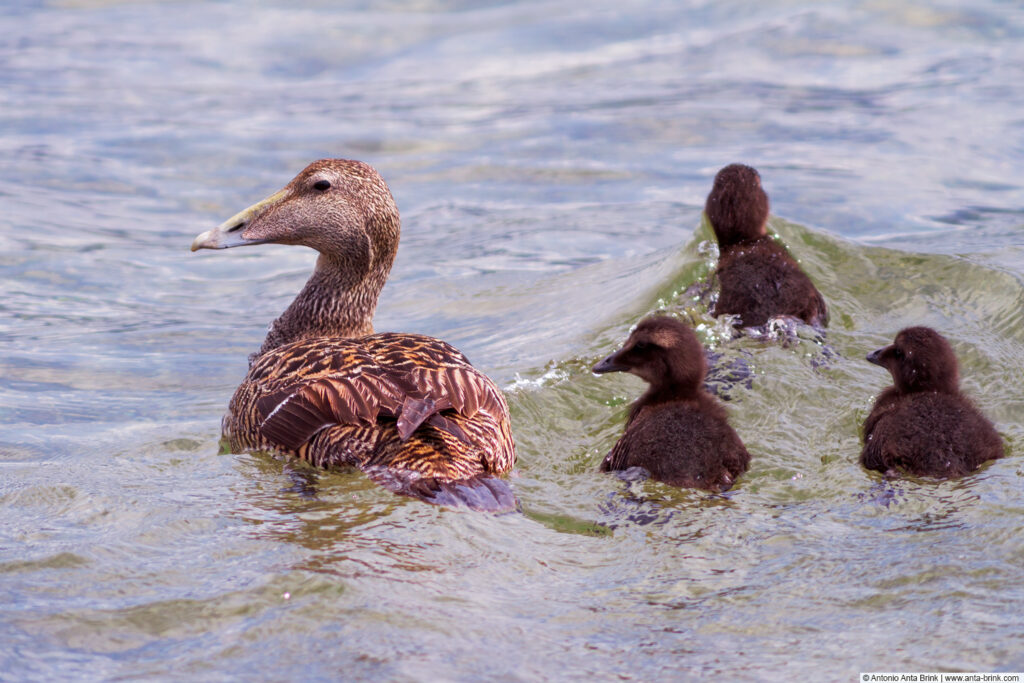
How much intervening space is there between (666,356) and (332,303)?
2128mm

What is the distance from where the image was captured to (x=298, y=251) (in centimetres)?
1287

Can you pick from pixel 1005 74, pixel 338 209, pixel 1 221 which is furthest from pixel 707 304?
pixel 1005 74

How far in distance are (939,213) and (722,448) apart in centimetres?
723

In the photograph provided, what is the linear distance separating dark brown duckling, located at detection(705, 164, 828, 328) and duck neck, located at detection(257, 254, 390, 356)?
2291mm

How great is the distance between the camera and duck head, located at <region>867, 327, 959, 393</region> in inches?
238

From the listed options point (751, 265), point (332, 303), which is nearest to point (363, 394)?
point (332, 303)

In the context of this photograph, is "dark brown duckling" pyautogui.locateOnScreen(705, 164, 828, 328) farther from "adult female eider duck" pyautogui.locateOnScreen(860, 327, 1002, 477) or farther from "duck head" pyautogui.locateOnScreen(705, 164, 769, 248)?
"adult female eider duck" pyautogui.locateOnScreen(860, 327, 1002, 477)

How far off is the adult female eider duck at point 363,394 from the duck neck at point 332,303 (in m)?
0.07

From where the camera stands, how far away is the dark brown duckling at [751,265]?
25.4ft

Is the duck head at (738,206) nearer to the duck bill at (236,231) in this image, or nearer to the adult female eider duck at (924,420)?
the adult female eider duck at (924,420)

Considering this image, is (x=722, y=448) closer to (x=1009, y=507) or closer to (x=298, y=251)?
(x=1009, y=507)

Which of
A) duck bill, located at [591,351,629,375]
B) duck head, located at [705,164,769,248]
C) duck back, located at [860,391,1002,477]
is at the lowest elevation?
duck back, located at [860,391,1002,477]

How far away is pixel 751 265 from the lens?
26.2 feet

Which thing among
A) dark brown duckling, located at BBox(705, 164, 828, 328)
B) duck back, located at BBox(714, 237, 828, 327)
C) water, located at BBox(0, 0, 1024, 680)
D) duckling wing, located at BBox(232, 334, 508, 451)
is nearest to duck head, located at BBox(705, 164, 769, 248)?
dark brown duckling, located at BBox(705, 164, 828, 328)
